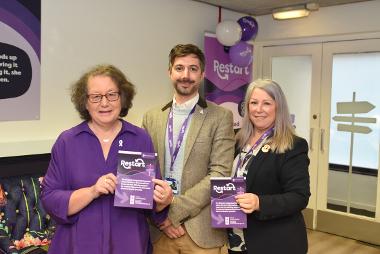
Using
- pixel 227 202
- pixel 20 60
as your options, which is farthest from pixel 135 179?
pixel 20 60

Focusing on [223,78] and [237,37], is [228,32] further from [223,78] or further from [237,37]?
[223,78]

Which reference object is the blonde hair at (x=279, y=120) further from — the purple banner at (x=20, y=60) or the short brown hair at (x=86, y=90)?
the purple banner at (x=20, y=60)

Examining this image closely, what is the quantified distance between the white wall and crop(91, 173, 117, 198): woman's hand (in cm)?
168

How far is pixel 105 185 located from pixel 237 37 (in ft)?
10.7

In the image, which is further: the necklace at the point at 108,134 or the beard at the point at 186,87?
the beard at the point at 186,87

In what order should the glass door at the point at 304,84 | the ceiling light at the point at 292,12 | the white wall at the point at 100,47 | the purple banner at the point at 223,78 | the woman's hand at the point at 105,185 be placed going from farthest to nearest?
the glass door at the point at 304,84 < the purple banner at the point at 223,78 < the ceiling light at the point at 292,12 < the white wall at the point at 100,47 < the woman's hand at the point at 105,185

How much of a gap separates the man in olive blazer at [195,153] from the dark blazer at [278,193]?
7.0 inches

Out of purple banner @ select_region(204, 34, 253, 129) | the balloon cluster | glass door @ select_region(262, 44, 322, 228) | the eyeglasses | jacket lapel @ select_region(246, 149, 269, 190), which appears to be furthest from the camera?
glass door @ select_region(262, 44, 322, 228)

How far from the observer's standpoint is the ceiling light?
4.23 m

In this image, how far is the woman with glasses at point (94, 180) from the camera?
1514 millimetres

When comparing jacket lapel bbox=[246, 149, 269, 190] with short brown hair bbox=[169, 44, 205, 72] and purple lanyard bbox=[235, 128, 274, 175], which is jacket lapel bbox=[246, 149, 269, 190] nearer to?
purple lanyard bbox=[235, 128, 274, 175]

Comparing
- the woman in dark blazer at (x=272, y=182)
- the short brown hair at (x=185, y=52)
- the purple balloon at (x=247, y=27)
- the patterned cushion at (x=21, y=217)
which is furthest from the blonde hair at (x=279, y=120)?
the purple balloon at (x=247, y=27)

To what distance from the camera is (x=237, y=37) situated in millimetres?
4375

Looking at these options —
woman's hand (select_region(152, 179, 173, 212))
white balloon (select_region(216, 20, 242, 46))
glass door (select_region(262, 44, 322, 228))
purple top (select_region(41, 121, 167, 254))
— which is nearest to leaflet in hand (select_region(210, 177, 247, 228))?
woman's hand (select_region(152, 179, 173, 212))
